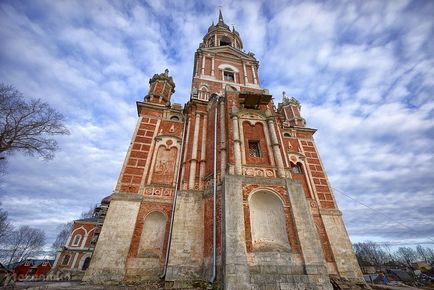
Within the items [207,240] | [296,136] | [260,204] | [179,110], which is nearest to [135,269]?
[207,240]

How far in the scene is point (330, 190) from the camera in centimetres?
1811

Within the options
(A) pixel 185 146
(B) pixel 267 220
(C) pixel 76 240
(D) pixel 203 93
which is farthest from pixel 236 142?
(C) pixel 76 240

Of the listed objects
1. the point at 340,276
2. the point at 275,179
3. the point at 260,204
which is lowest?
the point at 340,276

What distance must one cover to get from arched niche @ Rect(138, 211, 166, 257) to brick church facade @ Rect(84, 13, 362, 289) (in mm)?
57

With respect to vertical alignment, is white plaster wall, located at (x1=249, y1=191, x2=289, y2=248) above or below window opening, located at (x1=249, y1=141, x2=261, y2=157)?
below

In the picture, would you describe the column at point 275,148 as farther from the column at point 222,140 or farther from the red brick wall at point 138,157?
the red brick wall at point 138,157

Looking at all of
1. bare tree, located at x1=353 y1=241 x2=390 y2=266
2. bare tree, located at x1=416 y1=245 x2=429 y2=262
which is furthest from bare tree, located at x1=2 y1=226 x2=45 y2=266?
bare tree, located at x1=416 y1=245 x2=429 y2=262

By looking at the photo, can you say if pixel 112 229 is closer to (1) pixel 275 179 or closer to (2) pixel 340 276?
(1) pixel 275 179

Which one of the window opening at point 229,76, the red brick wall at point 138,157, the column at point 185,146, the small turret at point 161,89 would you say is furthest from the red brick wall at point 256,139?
the window opening at point 229,76

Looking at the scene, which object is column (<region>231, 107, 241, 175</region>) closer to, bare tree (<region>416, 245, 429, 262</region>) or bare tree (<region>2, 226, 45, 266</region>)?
bare tree (<region>2, 226, 45, 266</region>)

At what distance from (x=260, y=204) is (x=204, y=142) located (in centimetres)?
638

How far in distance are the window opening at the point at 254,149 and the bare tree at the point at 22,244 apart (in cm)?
6598

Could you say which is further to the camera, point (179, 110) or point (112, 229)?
point (179, 110)

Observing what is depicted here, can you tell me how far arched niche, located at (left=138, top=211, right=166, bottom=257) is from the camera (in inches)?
493
